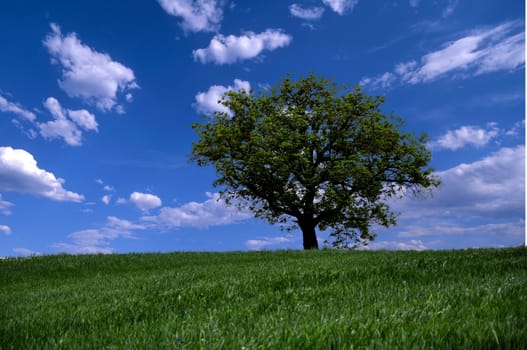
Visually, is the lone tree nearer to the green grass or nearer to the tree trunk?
the tree trunk

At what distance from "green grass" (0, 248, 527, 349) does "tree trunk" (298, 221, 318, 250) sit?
755 inches

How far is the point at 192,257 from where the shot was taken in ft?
68.6

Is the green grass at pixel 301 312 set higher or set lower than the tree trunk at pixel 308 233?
lower

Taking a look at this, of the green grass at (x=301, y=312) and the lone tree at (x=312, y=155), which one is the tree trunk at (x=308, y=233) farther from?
the green grass at (x=301, y=312)

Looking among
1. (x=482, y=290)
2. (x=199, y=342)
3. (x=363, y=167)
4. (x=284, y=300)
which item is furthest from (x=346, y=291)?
(x=363, y=167)

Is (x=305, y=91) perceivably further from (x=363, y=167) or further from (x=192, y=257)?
(x=192, y=257)

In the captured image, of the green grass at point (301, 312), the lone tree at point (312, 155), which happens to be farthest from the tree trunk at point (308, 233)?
the green grass at point (301, 312)

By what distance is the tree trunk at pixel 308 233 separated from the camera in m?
31.5

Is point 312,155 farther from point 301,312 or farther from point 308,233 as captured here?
point 301,312

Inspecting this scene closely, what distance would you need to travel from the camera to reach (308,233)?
3150cm

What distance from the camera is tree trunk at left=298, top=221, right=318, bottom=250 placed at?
31.5 m

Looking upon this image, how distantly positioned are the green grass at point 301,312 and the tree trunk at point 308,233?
19171mm

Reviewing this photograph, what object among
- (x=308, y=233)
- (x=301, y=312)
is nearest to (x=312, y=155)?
(x=308, y=233)

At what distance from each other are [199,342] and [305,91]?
2916cm
